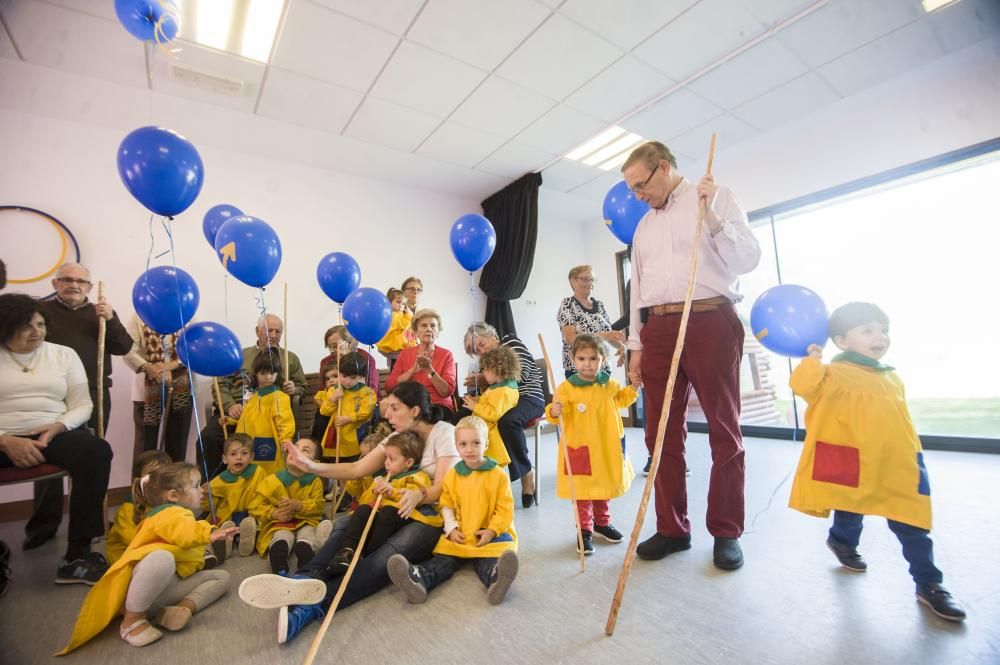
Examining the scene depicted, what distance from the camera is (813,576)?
145cm

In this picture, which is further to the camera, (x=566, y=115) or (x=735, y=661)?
(x=566, y=115)

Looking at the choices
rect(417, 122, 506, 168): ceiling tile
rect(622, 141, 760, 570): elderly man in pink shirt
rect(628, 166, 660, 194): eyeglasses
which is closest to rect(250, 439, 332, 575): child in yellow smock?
rect(622, 141, 760, 570): elderly man in pink shirt

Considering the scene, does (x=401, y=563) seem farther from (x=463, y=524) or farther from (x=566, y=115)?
(x=566, y=115)

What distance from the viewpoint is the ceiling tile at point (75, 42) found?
2.31 m

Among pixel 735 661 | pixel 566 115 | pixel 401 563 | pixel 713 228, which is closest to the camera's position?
pixel 735 661

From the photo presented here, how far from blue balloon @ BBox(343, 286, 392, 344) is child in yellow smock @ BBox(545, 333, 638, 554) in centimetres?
115

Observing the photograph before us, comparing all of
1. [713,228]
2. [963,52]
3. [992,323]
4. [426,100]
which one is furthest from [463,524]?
[963,52]

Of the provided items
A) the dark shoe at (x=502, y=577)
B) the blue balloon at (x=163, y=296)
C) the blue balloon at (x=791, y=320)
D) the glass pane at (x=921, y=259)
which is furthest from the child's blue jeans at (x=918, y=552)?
the blue balloon at (x=163, y=296)

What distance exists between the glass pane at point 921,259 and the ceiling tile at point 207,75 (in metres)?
4.32

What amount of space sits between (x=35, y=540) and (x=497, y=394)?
8.07 ft

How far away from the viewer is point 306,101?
A: 122 inches

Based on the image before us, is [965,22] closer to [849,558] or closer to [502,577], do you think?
[849,558]

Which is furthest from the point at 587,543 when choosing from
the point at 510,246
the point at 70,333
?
the point at 510,246

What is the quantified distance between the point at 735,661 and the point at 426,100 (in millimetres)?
3419
